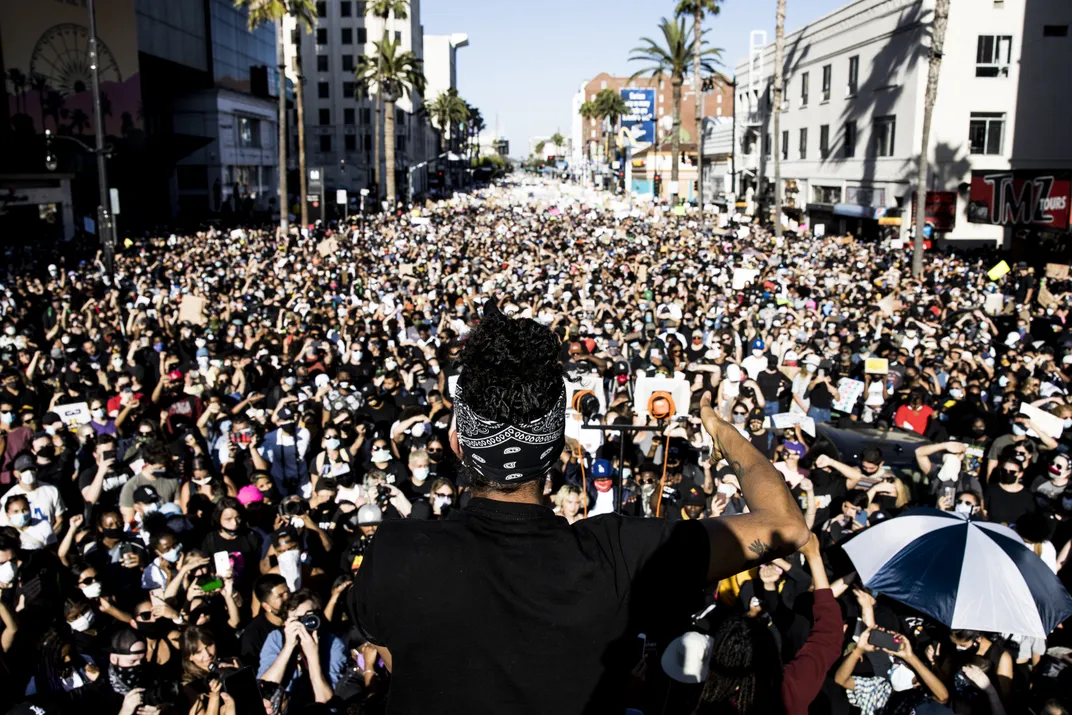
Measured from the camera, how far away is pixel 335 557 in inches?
285

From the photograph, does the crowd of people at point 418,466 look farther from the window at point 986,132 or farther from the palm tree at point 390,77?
the palm tree at point 390,77

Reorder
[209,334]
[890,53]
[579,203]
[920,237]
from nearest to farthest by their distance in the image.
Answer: [209,334] < [920,237] < [890,53] < [579,203]

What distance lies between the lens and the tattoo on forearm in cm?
184

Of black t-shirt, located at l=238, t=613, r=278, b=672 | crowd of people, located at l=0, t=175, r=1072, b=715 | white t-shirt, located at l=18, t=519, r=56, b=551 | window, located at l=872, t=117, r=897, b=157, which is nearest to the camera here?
crowd of people, located at l=0, t=175, r=1072, b=715

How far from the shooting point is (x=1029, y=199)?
29.8 meters

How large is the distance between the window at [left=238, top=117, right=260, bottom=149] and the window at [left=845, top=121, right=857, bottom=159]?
39968mm

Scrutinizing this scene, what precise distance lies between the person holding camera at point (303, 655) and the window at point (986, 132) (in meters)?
39.9

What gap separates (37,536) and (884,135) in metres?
41.4

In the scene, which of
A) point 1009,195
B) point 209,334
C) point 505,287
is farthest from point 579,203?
point 209,334

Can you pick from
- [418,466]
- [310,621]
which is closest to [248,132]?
[418,466]

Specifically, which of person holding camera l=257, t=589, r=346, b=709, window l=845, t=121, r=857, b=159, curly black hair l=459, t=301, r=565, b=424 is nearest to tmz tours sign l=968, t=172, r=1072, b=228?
window l=845, t=121, r=857, b=159

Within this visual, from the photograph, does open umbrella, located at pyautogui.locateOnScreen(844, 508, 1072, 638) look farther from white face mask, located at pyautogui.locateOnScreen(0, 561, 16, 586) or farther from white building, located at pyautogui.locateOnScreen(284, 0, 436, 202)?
white building, located at pyautogui.locateOnScreen(284, 0, 436, 202)

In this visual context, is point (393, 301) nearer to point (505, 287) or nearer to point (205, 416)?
point (505, 287)

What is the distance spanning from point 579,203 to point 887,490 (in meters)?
56.9
